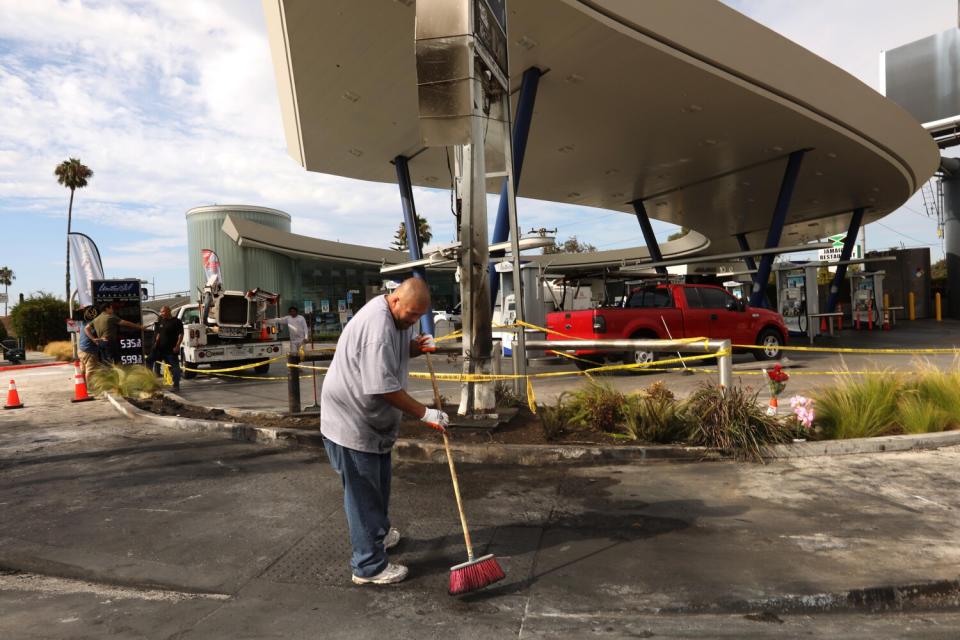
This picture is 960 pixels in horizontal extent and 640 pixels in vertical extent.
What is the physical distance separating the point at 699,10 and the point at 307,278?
33938 millimetres

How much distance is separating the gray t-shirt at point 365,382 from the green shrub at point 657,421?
145 inches

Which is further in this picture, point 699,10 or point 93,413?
point 699,10

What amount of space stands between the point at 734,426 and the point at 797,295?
722 inches

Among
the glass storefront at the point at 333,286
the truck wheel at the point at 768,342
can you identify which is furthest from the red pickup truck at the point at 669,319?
the glass storefront at the point at 333,286

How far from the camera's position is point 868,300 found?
87.1 feet

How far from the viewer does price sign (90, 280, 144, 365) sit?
49.2ft

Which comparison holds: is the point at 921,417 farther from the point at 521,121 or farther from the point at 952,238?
the point at 952,238

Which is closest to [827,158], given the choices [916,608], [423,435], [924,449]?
[924,449]

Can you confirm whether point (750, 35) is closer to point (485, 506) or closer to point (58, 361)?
point (485, 506)

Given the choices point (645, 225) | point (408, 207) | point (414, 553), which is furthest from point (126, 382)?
point (645, 225)

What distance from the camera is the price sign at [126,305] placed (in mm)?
15000

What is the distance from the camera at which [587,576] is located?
3.55 m

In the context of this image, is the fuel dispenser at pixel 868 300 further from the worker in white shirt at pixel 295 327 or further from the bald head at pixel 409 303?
the bald head at pixel 409 303

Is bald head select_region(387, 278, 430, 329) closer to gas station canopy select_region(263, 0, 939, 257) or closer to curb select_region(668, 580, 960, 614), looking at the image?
curb select_region(668, 580, 960, 614)
